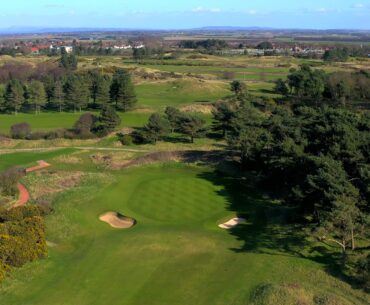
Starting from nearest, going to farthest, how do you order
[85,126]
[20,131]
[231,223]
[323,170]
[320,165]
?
[323,170] < [320,165] < [231,223] < [20,131] < [85,126]

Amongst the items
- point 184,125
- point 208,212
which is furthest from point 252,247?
point 184,125

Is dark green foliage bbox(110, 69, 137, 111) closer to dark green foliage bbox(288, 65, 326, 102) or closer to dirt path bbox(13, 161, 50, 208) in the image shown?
dark green foliage bbox(288, 65, 326, 102)

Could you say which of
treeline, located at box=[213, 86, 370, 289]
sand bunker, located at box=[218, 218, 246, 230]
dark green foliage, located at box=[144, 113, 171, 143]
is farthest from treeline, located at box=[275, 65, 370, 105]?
sand bunker, located at box=[218, 218, 246, 230]

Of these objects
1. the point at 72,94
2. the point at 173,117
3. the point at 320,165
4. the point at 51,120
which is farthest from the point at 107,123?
the point at 320,165

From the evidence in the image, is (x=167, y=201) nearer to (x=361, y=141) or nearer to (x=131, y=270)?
(x=131, y=270)

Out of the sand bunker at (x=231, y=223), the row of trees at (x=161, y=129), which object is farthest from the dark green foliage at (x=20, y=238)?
the row of trees at (x=161, y=129)

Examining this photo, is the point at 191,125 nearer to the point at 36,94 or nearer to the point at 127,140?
the point at 127,140
